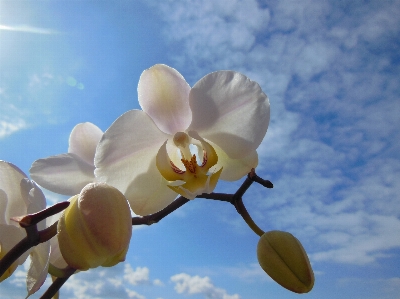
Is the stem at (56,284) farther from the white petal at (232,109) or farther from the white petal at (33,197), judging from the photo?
the white petal at (232,109)

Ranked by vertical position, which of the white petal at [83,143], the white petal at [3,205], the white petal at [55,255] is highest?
the white petal at [83,143]

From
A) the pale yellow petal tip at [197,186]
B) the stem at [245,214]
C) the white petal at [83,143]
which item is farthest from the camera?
the white petal at [83,143]

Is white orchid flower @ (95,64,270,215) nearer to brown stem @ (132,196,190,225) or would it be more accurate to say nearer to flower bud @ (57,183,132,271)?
brown stem @ (132,196,190,225)

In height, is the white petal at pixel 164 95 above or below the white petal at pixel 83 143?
above

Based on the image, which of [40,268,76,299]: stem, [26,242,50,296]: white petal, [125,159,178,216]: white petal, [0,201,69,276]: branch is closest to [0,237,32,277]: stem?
[0,201,69,276]: branch

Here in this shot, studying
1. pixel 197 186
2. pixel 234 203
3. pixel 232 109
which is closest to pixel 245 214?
pixel 234 203

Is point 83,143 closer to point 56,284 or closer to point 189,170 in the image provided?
point 189,170

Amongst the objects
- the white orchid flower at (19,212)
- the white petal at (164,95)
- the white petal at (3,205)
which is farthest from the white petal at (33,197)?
the white petal at (164,95)
